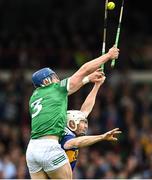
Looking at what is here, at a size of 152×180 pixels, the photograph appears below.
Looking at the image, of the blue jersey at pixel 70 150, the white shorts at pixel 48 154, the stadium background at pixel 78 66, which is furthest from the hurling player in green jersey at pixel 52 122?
the stadium background at pixel 78 66

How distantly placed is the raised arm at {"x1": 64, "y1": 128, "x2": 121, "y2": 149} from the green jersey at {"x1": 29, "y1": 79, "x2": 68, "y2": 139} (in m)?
0.20

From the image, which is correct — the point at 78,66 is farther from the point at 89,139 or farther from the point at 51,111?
the point at 89,139

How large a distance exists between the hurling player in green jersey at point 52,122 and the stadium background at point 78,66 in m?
5.62

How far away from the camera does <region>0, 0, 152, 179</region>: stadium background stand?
17781 millimetres

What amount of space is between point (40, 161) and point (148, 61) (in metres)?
10.5

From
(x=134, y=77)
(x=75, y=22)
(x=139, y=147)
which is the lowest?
(x=139, y=147)

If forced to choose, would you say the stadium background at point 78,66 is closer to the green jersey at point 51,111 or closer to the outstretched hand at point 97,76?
the outstretched hand at point 97,76

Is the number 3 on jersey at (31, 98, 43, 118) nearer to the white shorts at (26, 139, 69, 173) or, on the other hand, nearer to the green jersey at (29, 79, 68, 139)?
the green jersey at (29, 79, 68, 139)

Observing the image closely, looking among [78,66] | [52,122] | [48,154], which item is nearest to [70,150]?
[48,154]

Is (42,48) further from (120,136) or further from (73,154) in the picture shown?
(73,154)

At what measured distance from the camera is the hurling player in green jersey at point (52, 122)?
11.2 m

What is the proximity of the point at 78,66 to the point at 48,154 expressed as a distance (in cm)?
971

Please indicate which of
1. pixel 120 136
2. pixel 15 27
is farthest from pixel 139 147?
pixel 15 27

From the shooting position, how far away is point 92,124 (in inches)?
748
